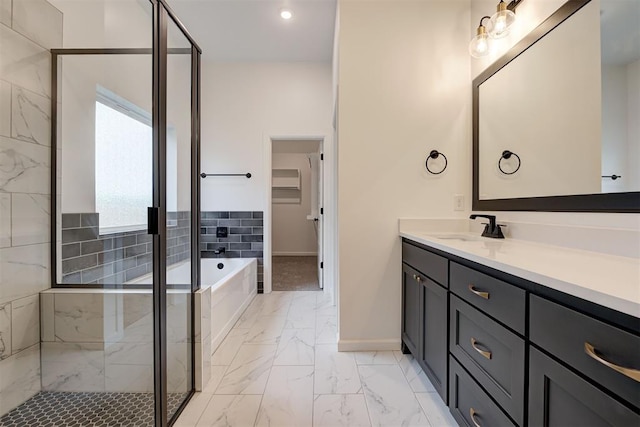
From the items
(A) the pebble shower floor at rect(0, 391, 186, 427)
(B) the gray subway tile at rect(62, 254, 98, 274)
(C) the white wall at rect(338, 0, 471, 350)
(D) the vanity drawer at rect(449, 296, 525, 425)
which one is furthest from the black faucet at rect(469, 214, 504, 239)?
(B) the gray subway tile at rect(62, 254, 98, 274)

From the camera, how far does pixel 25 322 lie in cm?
136

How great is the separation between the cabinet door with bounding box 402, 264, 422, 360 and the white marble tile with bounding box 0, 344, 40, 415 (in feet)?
7.02

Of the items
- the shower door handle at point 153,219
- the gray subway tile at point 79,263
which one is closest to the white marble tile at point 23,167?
the gray subway tile at point 79,263

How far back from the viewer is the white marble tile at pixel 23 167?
4.12ft

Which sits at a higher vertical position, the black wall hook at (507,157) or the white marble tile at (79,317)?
the black wall hook at (507,157)

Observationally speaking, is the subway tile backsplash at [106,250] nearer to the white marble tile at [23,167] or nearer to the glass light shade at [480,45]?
the white marble tile at [23,167]

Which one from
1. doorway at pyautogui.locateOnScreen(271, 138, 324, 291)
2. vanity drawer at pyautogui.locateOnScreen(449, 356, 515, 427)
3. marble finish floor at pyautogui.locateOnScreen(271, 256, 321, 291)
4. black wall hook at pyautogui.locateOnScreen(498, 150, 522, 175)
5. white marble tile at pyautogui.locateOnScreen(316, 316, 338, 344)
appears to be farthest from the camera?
doorway at pyautogui.locateOnScreen(271, 138, 324, 291)

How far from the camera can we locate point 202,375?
1467 millimetres

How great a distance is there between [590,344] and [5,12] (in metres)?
2.62

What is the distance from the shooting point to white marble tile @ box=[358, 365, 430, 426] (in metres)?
1.26

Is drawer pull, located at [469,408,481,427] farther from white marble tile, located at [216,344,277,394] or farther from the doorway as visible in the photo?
the doorway

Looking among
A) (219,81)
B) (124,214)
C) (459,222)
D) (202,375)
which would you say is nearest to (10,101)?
(124,214)

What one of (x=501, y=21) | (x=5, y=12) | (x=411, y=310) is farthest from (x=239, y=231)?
(x=501, y=21)

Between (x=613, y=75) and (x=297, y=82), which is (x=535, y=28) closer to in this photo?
(x=613, y=75)
